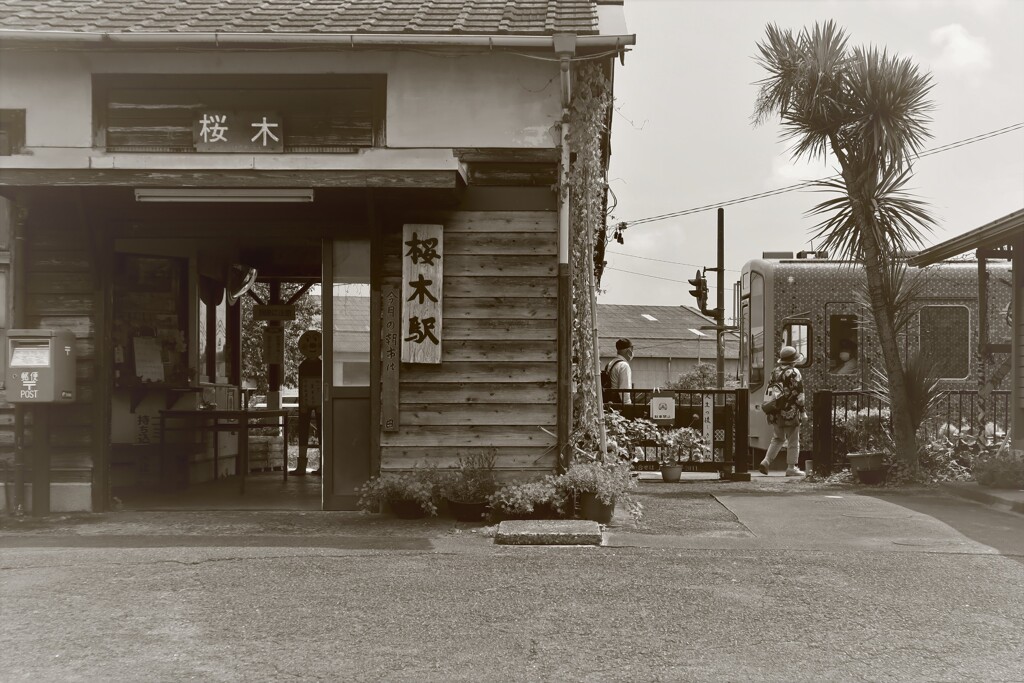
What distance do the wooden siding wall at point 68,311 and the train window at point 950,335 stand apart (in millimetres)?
11949

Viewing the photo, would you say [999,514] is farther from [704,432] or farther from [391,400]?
[391,400]

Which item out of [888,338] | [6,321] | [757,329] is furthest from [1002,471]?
[6,321]

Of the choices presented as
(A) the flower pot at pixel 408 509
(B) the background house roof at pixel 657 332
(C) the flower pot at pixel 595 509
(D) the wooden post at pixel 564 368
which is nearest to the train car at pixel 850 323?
Answer: (D) the wooden post at pixel 564 368

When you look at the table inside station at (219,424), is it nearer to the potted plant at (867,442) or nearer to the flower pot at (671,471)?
the flower pot at (671,471)

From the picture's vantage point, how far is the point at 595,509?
29.9 feet

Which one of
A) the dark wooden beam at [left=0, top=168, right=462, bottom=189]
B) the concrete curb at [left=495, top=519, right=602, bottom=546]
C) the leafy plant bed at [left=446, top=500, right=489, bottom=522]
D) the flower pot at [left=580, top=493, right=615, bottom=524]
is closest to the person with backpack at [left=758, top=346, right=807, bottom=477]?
the flower pot at [left=580, top=493, right=615, bottom=524]

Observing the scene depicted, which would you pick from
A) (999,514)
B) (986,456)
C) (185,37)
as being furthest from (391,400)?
(986,456)

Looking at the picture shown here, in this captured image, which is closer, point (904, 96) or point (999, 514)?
point (999, 514)

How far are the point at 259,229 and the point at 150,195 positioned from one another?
3.68 ft

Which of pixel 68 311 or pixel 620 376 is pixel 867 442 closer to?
pixel 620 376

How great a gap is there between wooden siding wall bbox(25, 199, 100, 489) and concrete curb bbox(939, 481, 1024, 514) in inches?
337

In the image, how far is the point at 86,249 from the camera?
31.7 ft

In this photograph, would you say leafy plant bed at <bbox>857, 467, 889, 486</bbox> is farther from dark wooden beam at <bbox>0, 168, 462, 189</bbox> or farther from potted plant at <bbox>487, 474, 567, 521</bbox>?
dark wooden beam at <bbox>0, 168, 462, 189</bbox>

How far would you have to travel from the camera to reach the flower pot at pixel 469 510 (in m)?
9.14
